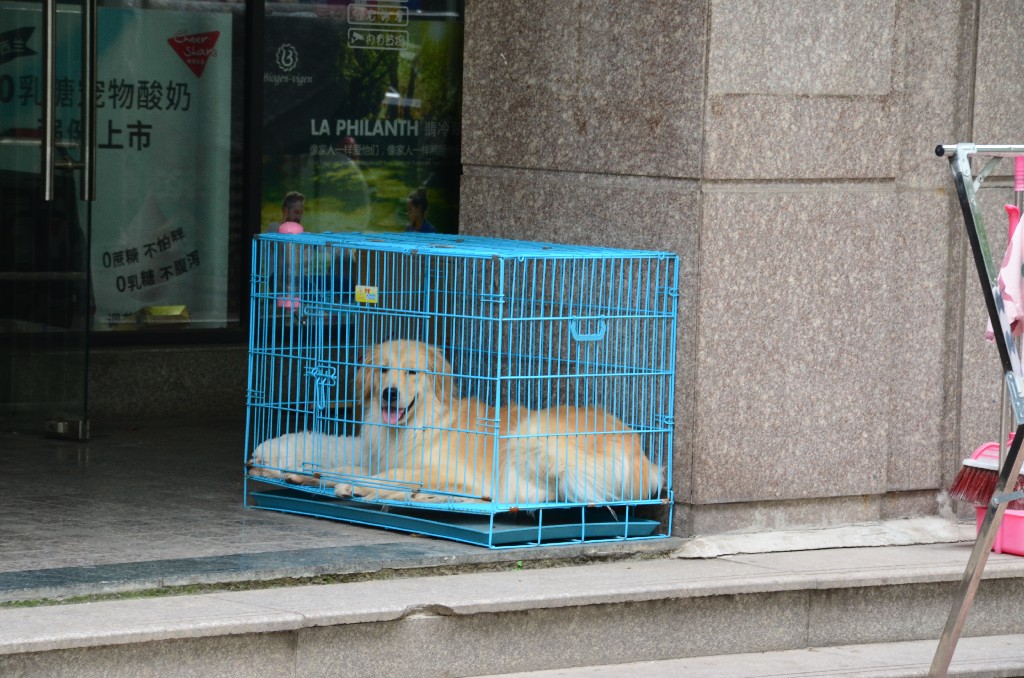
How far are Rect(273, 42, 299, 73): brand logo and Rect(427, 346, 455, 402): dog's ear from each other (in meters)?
3.58

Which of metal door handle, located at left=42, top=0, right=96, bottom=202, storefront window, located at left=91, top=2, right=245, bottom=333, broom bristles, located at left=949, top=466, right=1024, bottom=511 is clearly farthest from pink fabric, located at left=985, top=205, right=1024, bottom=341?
storefront window, located at left=91, top=2, right=245, bottom=333

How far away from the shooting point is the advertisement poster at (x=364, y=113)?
30.8 feet

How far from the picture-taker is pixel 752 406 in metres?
6.42

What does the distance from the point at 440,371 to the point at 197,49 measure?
3.81 meters

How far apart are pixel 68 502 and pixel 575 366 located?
6.98 ft

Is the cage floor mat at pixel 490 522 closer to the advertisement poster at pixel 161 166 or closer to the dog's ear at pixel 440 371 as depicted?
the dog's ear at pixel 440 371

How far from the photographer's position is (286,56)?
9344 millimetres

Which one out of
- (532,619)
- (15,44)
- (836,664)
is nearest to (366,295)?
(532,619)

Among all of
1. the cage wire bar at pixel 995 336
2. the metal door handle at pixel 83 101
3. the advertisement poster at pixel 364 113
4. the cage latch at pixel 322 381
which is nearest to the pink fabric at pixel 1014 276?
the cage wire bar at pixel 995 336

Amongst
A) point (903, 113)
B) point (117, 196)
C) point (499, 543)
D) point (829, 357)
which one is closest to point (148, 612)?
point (499, 543)

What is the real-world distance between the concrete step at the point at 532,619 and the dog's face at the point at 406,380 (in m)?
0.79

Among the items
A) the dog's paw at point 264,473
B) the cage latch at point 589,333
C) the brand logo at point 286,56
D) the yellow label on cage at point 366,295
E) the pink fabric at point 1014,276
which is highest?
the brand logo at point 286,56

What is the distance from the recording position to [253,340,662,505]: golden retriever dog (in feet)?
19.9

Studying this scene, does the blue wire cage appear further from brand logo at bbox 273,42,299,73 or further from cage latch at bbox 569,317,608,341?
brand logo at bbox 273,42,299,73
